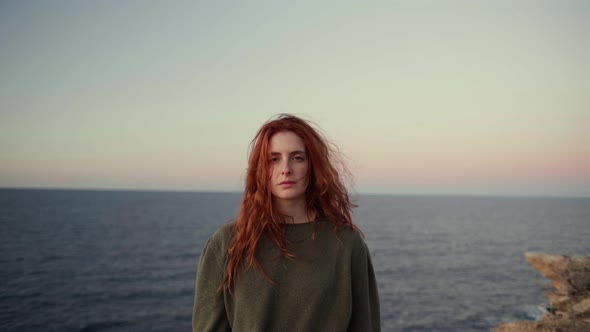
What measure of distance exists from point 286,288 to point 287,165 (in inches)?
27.9

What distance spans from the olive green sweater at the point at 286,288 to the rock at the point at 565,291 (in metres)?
7.79

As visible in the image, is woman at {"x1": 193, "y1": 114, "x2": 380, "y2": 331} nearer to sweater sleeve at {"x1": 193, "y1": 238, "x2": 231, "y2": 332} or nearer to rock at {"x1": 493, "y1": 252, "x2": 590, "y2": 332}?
sweater sleeve at {"x1": 193, "y1": 238, "x2": 231, "y2": 332}

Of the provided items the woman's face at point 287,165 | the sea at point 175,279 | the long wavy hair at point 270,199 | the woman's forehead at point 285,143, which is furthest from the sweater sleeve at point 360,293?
the sea at point 175,279

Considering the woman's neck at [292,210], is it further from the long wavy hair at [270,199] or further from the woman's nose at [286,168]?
the woman's nose at [286,168]

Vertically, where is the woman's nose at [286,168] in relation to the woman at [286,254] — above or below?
above

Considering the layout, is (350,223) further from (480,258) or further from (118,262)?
(480,258)

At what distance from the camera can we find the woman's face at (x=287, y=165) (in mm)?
2420

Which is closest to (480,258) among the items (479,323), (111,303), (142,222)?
(479,323)

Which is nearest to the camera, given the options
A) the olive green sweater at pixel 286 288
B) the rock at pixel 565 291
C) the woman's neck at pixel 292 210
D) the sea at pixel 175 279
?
the olive green sweater at pixel 286 288

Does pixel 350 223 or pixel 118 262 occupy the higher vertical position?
pixel 350 223

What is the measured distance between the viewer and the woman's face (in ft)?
7.94

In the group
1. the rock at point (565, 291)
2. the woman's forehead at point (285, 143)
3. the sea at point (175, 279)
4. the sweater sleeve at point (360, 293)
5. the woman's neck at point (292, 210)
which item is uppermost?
the woman's forehead at point (285, 143)

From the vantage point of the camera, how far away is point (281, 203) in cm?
251

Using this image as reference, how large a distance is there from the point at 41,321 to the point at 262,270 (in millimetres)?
21959
